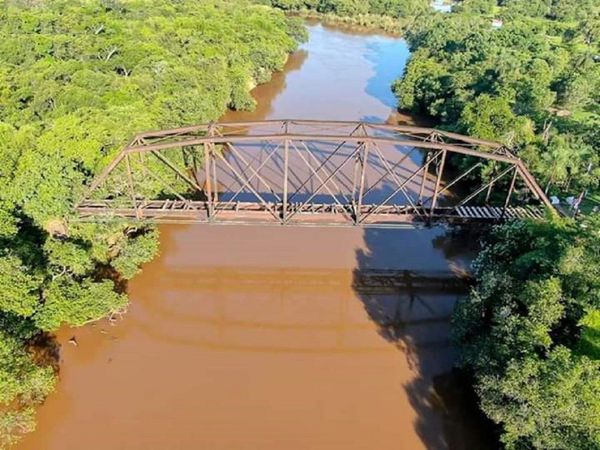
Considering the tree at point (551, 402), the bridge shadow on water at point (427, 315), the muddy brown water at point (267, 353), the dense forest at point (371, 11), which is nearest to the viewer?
the tree at point (551, 402)

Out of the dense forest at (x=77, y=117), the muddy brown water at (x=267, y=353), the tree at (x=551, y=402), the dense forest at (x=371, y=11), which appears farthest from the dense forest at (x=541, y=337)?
the dense forest at (x=371, y=11)

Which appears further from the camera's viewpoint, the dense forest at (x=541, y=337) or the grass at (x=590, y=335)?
the grass at (x=590, y=335)

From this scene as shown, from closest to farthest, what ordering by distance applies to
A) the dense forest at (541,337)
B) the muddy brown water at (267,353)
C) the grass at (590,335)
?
1. the dense forest at (541,337)
2. the grass at (590,335)
3. the muddy brown water at (267,353)

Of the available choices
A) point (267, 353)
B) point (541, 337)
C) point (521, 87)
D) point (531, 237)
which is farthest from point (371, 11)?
point (541, 337)

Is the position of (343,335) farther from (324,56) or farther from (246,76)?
(324,56)

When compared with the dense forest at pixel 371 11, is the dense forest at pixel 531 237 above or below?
below

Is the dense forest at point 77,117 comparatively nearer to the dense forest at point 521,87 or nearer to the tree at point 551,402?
the tree at point 551,402

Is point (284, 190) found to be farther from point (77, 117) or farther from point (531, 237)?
point (77, 117)
